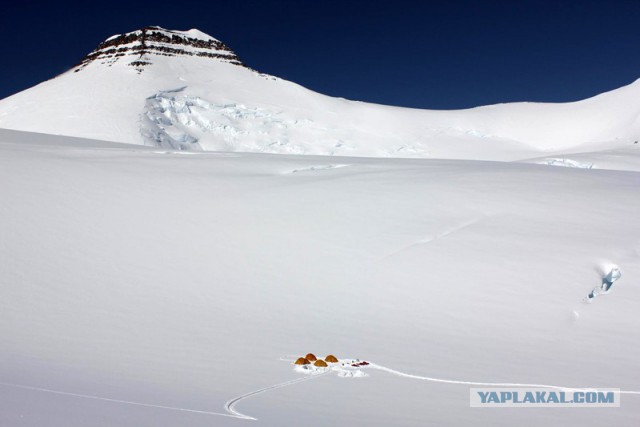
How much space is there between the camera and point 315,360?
4711 millimetres

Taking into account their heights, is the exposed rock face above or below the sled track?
above

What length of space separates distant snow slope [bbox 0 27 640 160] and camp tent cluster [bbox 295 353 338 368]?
127ft

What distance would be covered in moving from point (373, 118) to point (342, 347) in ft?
162

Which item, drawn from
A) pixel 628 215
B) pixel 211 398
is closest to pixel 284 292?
pixel 211 398

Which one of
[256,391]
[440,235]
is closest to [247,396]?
[256,391]

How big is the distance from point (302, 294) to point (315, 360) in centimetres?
180

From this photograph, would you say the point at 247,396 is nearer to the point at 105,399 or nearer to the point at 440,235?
the point at 105,399

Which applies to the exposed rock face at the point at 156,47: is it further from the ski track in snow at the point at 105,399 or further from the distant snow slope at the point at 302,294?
the ski track in snow at the point at 105,399

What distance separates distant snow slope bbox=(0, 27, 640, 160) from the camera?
45094 millimetres

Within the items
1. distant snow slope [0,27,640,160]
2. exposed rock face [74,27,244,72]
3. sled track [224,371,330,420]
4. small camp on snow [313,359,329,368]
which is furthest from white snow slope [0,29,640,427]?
exposed rock face [74,27,244,72]

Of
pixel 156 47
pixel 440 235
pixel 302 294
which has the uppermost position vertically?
pixel 156 47

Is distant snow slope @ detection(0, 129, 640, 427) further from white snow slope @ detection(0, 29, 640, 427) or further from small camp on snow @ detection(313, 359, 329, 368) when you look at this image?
small camp on snow @ detection(313, 359, 329, 368)

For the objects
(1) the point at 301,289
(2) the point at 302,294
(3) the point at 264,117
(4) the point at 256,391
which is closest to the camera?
(4) the point at 256,391

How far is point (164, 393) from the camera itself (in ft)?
12.4
